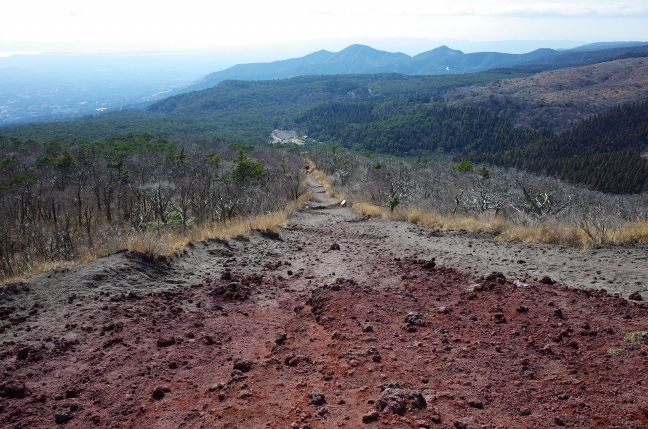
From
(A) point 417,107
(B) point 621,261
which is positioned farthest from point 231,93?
(B) point 621,261

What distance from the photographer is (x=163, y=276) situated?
562 centimetres

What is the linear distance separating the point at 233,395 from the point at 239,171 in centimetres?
1779

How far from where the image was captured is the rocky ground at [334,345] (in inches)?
104

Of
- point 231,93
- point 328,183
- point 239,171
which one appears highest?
point 231,93

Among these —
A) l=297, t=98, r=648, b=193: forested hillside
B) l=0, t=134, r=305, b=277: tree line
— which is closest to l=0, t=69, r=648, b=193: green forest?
l=297, t=98, r=648, b=193: forested hillside

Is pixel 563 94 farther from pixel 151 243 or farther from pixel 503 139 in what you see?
pixel 151 243

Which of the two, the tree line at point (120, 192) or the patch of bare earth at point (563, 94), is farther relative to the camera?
the patch of bare earth at point (563, 94)

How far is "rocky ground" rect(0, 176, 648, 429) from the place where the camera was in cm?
265

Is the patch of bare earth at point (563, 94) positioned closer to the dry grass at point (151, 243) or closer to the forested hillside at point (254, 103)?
the forested hillside at point (254, 103)

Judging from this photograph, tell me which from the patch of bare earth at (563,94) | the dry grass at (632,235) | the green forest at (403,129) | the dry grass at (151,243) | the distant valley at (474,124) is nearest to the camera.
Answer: the dry grass at (151,243)

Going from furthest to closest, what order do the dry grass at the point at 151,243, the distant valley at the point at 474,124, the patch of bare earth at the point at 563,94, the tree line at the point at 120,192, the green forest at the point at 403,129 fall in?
the patch of bare earth at the point at 563,94, the distant valley at the point at 474,124, the green forest at the point at 403,129, the tree line at the point at 120,192, the dry grass at the point at 151,243

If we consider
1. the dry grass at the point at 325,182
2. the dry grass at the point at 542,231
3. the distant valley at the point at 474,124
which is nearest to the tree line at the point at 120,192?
the dry grass at the point at 325,182

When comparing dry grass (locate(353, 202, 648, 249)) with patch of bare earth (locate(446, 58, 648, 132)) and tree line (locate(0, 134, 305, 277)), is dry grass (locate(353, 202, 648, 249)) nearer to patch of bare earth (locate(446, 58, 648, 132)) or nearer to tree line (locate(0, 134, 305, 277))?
tree line (locate(0, 134, 305, 277))

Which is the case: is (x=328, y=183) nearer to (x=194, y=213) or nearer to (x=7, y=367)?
(x=194, y=213)
